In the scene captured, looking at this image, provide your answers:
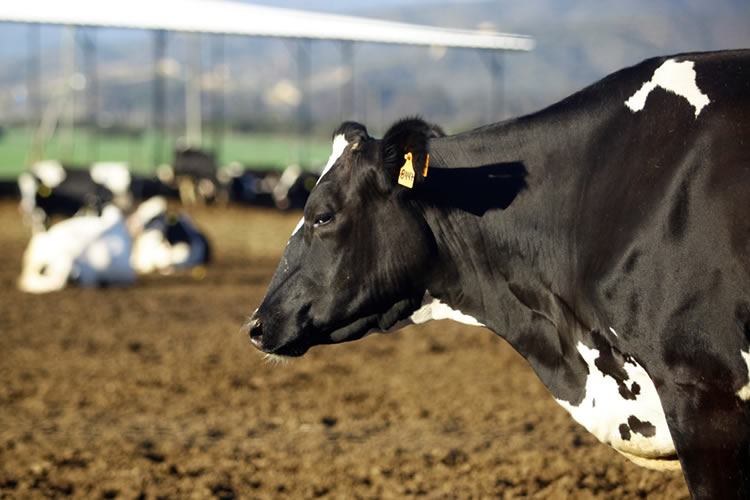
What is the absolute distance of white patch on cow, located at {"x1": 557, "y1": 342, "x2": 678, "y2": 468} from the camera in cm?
322

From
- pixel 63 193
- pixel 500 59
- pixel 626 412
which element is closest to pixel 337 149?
pixel 626 412

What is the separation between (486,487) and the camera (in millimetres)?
4973

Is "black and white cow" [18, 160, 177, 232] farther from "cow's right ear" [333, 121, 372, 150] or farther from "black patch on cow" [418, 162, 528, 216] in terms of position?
"black patch on cow" [418, 162, 528, 216]

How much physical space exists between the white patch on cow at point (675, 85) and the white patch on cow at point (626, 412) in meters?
0.88

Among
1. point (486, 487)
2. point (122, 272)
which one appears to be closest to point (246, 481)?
point (486, 487)

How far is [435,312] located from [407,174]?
0.60 meters

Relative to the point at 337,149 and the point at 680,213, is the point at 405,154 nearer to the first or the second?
the point at 337,149

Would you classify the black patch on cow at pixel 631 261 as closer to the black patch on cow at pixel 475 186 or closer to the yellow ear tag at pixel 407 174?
the black patch on cow at pixel 475 186

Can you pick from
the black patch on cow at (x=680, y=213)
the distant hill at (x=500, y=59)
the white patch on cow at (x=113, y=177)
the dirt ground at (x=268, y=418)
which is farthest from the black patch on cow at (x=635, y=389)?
the white patch on cow at (x=113, y=177)

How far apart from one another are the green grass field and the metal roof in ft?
14.4

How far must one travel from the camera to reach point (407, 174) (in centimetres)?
350

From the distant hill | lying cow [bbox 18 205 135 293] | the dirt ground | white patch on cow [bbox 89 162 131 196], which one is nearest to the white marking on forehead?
the dirt ground

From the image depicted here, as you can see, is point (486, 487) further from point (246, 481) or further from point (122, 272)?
point (122, 272)

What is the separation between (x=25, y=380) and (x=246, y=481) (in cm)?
331
